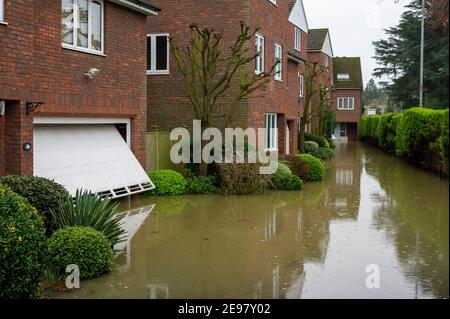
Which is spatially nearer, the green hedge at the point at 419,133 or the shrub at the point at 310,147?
the green hedge at the point at 419,133

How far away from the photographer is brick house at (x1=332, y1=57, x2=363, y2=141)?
64.8 meters

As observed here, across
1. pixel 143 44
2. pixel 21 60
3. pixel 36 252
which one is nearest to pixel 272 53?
pixel 143 44

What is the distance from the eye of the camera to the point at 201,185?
645 inches

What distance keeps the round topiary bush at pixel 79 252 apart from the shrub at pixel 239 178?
29.0 feet

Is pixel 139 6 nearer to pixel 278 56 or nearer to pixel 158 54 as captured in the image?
pixel 158 54

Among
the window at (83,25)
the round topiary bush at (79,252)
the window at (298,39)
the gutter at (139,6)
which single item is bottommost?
the round topiary bush at (79,252)

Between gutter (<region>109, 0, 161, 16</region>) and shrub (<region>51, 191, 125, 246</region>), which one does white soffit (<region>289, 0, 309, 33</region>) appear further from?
shrub (<region>51, 191, 125, 246</region>)

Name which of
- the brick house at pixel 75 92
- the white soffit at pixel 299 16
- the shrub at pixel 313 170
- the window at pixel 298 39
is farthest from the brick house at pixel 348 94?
the brick house at pixel 75 92


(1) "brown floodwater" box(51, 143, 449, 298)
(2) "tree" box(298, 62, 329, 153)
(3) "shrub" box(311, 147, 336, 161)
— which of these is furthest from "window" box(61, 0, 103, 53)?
(3) "shrub" box(311, 147, 336, 161)

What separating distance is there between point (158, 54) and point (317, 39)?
110 ft

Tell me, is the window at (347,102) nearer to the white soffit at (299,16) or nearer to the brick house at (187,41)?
the white soffit at (299,16)

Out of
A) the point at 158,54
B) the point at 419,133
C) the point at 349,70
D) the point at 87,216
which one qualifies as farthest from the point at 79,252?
the point at 349,70

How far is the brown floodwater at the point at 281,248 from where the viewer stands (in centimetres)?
681

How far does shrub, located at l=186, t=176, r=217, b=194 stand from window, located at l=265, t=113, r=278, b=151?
272 inches
